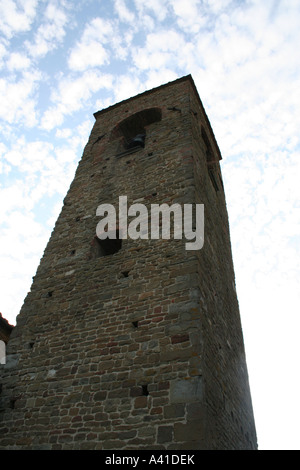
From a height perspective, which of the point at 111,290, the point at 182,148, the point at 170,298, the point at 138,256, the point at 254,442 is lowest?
the point at 254,442

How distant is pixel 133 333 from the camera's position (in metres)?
4.89

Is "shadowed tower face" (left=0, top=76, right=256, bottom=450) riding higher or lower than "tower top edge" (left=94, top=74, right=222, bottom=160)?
lower

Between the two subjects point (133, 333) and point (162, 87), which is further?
point (162, 87)

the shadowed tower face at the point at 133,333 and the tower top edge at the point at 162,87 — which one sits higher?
the tower top edge at the point at 162,87

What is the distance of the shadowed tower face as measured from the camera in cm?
410

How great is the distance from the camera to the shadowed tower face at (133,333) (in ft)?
13.5

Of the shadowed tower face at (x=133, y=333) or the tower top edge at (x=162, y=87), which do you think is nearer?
the shadowed tower face at (x=133, y=333)

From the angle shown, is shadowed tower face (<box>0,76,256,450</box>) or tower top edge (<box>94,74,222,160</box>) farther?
tower top edge (<box>94,74,222,160</box>)

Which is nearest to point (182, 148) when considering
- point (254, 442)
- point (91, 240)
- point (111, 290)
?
point (91, 240)

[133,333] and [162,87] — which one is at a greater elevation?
[162,87]

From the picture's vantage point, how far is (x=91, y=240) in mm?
6953

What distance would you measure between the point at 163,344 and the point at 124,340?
0.66 metres
